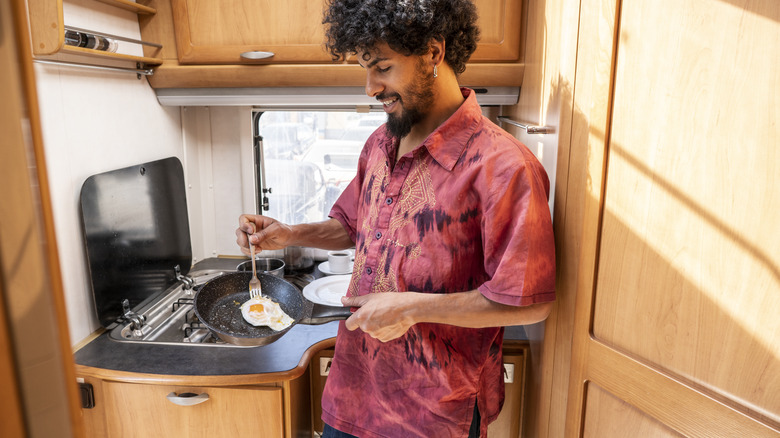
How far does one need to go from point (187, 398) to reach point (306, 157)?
3.48ft

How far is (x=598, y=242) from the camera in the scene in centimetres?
102

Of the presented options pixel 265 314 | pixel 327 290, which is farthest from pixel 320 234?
pixel 327 290

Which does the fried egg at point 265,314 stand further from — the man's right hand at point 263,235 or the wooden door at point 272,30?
Answer: the wooden door at point 272,30

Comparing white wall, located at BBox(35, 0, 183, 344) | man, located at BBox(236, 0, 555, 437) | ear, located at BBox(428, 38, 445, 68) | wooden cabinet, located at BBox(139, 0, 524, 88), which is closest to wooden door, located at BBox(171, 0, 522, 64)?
wooden cabinet, located at BBox(139, 0, 524, 88)

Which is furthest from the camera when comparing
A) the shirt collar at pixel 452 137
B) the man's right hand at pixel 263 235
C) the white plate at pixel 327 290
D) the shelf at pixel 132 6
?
the white plate at pixel 327 290

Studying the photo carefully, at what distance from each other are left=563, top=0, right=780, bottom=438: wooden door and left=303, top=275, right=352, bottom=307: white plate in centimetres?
86

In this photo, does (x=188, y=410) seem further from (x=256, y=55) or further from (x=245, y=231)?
(x=256, y=55)

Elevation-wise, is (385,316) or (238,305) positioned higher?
(385,316)

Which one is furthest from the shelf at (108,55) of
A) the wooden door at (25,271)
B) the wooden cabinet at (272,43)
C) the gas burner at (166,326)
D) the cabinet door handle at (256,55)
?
the wooden door at (25,271)

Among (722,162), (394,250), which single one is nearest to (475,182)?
(394,250)

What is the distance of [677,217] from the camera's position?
0.87 m

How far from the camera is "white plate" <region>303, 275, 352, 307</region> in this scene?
1.74m

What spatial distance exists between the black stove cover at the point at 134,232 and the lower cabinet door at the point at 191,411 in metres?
0.26

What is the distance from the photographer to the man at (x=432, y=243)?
1.01 meters
